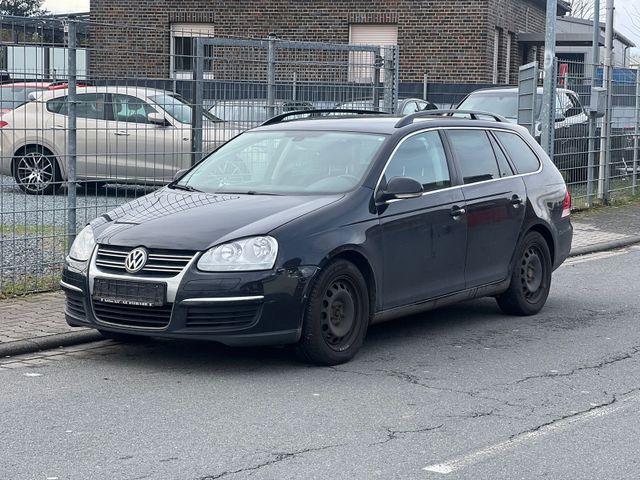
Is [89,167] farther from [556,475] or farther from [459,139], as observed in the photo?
[556,475]

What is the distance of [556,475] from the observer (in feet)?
17.9

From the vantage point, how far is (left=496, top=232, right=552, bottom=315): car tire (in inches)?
374

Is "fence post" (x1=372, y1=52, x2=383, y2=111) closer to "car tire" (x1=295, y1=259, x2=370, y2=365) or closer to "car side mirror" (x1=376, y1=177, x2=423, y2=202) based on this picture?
"car side mirror" (x1=376, y1=177, x2=423, y2=202)

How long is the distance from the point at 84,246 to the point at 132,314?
2.26 feet

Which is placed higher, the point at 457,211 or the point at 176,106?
the point at 176,106

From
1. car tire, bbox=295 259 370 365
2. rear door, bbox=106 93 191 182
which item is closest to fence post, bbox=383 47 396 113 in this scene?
rear door, bbox=106 93 191 182

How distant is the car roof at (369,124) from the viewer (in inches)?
342

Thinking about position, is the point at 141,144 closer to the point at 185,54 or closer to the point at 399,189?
the point at 185,54

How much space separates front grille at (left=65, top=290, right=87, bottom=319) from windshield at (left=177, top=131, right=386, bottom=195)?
1.30 metres

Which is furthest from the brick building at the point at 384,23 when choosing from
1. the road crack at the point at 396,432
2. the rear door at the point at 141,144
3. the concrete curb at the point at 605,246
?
the road crack at the point at 396,432

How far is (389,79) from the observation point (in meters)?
14.7

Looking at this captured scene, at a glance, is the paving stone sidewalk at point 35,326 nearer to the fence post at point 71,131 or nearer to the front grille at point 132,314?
the fence post at point 71,131

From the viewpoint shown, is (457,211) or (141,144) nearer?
(457,211)

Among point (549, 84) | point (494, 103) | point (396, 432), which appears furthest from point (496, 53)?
point (396, 432)
